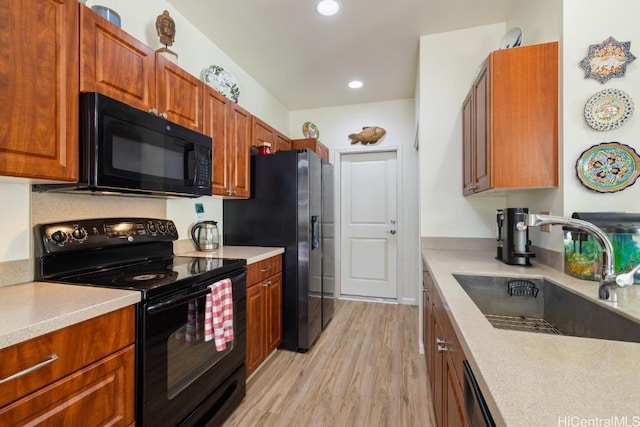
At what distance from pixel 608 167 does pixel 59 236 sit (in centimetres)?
255

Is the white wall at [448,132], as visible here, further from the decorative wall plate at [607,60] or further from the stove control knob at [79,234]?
the stove control knob at [79,234]

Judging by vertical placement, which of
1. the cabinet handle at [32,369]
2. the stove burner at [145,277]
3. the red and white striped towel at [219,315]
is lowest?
the red and white striped towel at [219,315]

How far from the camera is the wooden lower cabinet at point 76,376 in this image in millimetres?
776

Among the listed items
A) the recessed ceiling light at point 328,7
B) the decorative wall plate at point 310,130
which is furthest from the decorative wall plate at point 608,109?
the decorative wall plate at point 310,130

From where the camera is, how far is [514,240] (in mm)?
1640

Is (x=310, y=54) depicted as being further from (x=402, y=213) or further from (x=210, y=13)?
(x=402, y=213)

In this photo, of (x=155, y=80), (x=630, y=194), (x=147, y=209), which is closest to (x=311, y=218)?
(x=147, y=209)

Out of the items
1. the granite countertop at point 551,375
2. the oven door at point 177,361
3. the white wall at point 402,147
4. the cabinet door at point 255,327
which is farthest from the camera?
the white wall at point 402,147

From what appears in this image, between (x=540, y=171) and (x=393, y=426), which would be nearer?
(x=540, y=171)

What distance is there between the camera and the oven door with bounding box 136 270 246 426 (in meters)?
1.14

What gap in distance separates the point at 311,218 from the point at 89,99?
167 centimetres

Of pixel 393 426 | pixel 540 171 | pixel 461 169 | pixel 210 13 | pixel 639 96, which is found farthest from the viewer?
pixel 461 169

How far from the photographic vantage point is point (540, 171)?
4.92 ft

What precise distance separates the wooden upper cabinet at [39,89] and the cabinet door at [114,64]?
5 centimetres
